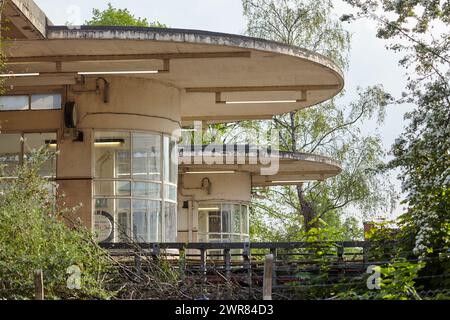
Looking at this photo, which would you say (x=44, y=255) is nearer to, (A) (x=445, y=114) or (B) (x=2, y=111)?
(A) (x=445, y=114)

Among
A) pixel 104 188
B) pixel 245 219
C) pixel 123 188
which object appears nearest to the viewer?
pixel 104 188

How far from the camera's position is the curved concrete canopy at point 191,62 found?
19.1 meters

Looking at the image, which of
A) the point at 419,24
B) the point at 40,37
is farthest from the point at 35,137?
the point at 419,24

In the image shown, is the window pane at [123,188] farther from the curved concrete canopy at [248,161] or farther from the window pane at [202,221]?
the window pane at [202,221]

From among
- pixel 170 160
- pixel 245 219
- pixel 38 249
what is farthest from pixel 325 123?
pixel 38 249

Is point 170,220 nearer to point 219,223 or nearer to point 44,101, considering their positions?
point 44,101

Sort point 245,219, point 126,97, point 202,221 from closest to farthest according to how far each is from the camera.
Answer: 1. point 126,97
2. point 202,221
3. point 245,219

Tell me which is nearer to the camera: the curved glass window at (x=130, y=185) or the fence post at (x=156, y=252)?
the fence post at (x=156, y=252)

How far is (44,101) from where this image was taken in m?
22.3

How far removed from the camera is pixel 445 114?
58.9 feet

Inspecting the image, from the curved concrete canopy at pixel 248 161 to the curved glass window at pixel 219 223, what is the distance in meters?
1.14

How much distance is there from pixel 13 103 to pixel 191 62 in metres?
3.94

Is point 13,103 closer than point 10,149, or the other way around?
point 10,149

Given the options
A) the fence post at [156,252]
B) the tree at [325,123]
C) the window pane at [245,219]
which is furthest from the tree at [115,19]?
the fence post at [156,252]
